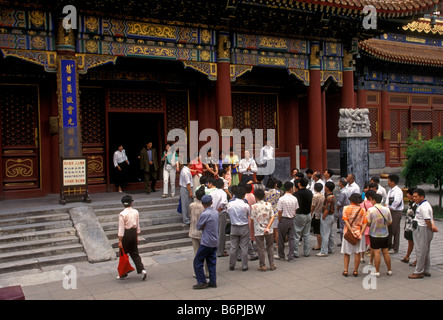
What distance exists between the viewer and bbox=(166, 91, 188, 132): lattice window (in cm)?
1441

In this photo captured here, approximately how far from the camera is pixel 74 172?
1036cm

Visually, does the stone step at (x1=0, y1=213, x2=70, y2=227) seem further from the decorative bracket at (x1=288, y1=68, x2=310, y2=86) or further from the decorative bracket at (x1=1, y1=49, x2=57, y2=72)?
the decorative bracket at (x1=288, y1=68, x2=310, y2=86)

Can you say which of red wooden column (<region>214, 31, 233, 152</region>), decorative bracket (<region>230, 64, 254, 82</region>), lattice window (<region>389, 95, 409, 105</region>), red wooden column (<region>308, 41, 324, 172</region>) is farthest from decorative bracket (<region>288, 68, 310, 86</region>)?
lattice window (<region>389, 95, 409, 105</region>)

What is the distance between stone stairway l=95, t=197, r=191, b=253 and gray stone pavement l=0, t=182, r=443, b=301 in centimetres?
81

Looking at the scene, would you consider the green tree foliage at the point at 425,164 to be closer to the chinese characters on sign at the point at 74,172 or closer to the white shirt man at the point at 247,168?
the white shirt man at the point at 247,168

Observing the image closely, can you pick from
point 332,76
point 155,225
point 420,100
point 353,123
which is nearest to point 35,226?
point 155,225

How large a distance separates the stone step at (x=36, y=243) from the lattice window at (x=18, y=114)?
4379mm

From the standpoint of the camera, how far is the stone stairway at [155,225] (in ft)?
30.9

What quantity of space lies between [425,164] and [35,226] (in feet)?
38.1

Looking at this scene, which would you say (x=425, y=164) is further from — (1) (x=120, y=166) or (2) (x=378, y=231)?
(1) (x=120, y=166)

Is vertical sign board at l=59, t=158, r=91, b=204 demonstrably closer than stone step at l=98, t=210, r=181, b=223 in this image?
No

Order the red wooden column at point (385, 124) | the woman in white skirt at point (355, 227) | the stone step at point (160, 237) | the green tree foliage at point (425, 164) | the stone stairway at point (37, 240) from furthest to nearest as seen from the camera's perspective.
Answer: the red wooden column at point (385, 124) → the green tree foliage at point (425, 164) → the stone step at point (160, 237) → the stone stairway at point (37, 240) → the woman in white skirt at point (355, 227)

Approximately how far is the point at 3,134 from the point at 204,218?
25.9 feet

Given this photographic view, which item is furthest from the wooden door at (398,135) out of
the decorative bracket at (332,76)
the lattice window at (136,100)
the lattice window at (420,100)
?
the lattice window at (136,100)
